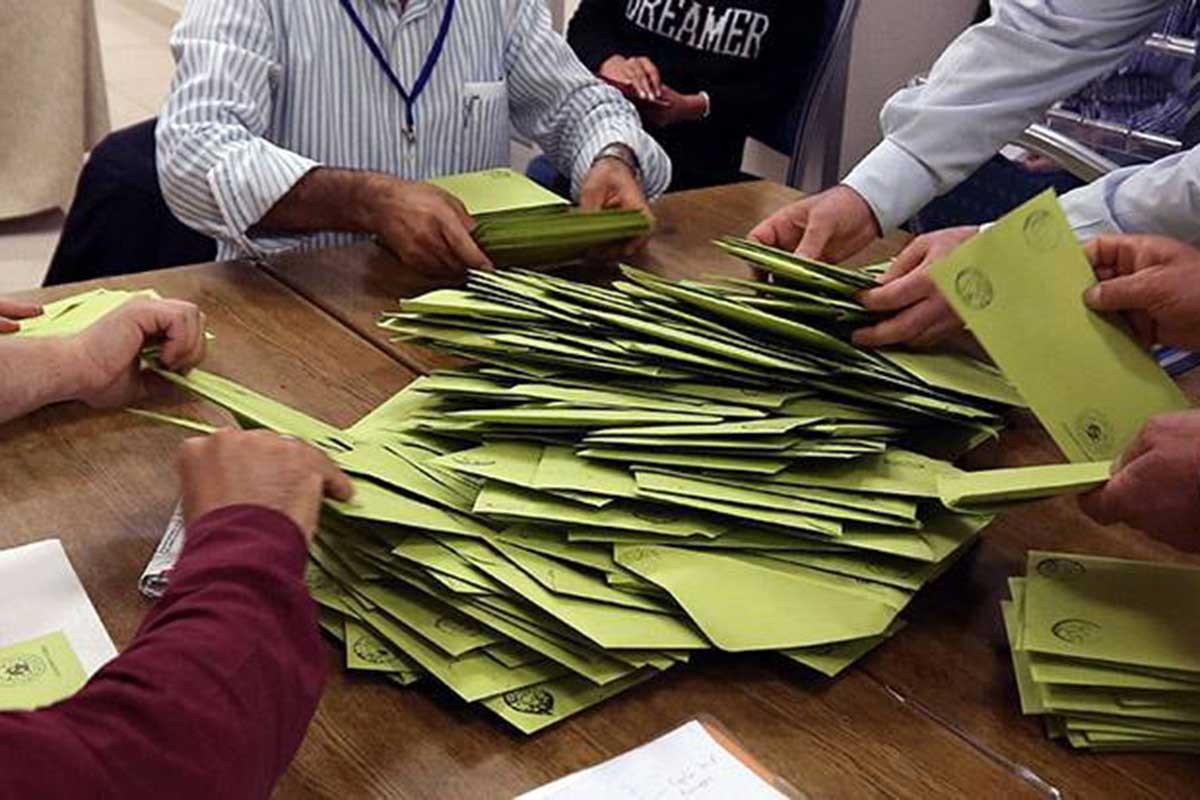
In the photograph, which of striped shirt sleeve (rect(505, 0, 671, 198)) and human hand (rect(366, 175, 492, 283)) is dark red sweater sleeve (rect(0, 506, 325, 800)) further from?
striped shirt sleeve (rect(505, 0, 671, 198))

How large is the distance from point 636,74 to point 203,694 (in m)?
1.93

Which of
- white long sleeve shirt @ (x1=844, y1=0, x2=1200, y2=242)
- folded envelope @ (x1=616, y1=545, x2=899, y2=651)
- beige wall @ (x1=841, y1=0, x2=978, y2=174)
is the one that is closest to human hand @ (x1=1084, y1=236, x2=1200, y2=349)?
folded envelope @ (x1=616, y1=545, x2=899, y2=651)

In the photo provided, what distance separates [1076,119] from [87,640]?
260 centimetres

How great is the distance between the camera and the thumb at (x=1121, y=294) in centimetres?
107

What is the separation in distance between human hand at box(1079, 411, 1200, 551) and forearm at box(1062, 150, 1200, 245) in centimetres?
54

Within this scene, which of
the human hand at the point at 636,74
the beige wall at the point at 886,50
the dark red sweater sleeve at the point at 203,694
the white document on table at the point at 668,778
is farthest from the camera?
the beige wall at the point at 886,50

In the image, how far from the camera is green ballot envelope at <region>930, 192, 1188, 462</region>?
3.31 ft

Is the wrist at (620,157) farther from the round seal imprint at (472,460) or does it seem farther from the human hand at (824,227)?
the round seal imprint at (472,460)

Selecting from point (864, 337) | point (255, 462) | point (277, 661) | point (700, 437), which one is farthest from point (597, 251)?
point (277, 661)

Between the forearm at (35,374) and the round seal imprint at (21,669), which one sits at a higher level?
the forearm at (35,374)

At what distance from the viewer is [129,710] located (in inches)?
25.3

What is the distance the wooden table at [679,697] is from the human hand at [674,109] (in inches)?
50.1

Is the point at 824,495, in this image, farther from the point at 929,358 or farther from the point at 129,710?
the point at 129,710

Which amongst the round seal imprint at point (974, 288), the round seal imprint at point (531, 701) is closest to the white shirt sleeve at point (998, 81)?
the round seal imprint at point (974, 288)
